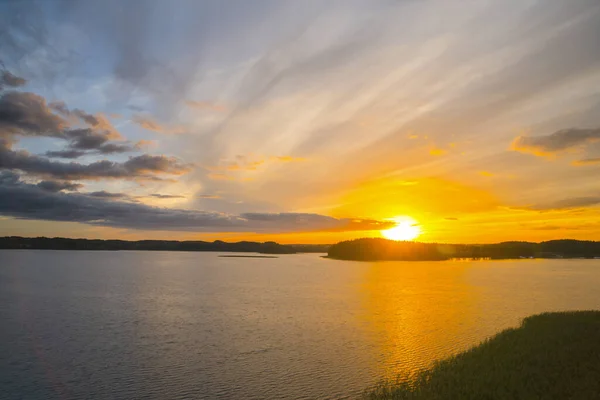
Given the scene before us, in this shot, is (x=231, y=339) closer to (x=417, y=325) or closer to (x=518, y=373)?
(x=417, y=325)

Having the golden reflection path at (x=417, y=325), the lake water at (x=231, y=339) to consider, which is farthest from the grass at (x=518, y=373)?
the lake water at (x=231, y=339)

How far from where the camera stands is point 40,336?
38469 millimetres

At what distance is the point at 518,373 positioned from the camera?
77.3 feet

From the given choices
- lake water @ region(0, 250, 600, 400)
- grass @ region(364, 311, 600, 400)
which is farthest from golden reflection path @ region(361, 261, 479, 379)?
grass @ region(364, 311, 600, 400)

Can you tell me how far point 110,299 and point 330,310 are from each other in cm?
3489

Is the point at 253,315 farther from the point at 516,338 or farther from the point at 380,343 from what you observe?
the point at 516,338

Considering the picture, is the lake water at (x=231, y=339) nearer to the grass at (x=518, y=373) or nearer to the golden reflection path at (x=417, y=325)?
the golden reflection path at (x=417, y=325)

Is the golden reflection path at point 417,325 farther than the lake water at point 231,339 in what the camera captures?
Yes

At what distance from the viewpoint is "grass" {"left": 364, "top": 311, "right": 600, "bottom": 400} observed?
20.6 meters

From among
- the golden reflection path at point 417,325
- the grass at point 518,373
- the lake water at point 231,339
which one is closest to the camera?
the grass at point 518,373

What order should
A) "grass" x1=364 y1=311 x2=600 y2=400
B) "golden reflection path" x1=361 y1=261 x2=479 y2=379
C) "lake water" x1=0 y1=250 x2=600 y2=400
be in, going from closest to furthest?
"grass" x1=364 y1=311 x2=600 y2=400, "lake water" x1=0 y1=250 x2=600 y2=400, "golden reflection path" x1=361 y1=261 x2=479 y2=379

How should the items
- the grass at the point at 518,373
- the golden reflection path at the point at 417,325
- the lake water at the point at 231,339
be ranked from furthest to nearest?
the golden reflection path at the point at 417,325
the lake water at the point at 231,339
the grass at the point at 518,373

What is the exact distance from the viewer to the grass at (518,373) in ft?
67.6

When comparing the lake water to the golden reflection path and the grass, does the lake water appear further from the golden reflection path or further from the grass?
the grass
